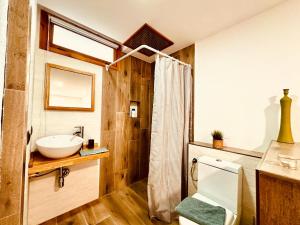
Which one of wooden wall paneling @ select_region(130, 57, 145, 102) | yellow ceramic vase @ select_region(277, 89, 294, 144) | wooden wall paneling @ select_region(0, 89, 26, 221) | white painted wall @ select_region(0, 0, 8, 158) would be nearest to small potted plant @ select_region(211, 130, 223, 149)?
yellow ceramic vase @ select_region(277, 89, 294, 144)

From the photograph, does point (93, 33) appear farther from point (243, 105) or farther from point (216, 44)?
point (243, 105)

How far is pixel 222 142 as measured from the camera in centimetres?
157

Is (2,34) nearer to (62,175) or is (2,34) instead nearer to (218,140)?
(62,175)

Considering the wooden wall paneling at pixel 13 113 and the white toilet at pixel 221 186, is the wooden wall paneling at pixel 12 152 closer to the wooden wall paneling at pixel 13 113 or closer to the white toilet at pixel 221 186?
the wooden wall paneling at pixel 13 113

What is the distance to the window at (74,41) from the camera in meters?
1.51

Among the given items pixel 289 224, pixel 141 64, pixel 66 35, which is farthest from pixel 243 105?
pixel 66 35

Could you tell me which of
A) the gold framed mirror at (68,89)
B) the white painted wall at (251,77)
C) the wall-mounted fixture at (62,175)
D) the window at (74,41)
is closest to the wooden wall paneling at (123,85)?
the window at (74,41)

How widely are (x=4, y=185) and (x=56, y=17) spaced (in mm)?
1798

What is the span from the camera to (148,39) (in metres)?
1.92

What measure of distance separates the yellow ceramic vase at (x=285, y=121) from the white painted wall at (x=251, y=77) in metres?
0.10

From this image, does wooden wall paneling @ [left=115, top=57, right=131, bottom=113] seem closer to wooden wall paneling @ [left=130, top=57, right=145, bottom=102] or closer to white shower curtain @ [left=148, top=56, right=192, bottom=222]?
wooden wall paneling @ [left=130, top=57, right=145, bottom=102]

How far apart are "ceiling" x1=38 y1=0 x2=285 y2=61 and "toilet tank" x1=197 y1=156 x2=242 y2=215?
5.29 ft

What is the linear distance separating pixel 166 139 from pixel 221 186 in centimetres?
73

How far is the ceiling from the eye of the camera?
1330 millimetres
